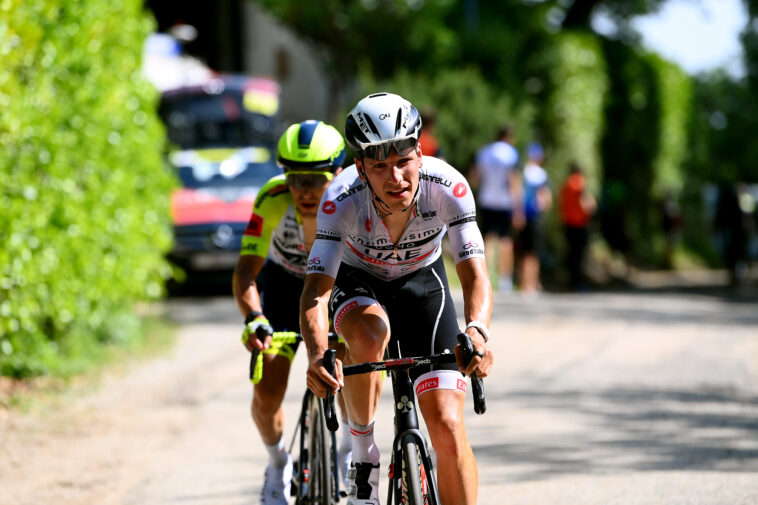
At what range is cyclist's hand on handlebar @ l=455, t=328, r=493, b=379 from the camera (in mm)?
4039

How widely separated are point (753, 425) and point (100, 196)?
19.7 ft

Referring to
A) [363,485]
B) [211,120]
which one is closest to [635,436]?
[363,485]

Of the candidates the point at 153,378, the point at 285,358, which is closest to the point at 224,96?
the point at 153,378

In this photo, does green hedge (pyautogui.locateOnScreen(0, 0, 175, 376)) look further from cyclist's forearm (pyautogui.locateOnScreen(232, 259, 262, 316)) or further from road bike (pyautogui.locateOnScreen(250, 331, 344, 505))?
road bike (pyautogui.locateOnScreen(250, 331, 344, 505))

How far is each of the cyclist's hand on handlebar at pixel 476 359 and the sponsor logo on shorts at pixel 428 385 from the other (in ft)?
1.11

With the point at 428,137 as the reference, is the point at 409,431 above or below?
below

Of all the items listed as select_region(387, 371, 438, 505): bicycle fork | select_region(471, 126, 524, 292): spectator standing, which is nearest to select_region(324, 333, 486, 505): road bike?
select_region(387, 371, 438, 505): bicycle fork

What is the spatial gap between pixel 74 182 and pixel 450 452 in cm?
621

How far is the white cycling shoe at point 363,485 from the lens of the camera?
4646mm

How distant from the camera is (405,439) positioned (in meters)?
4.28

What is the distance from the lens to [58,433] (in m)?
7.91

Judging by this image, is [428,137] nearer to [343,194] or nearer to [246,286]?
→ [246,286]

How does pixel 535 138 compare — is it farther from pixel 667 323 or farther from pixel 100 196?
pixel 100 196

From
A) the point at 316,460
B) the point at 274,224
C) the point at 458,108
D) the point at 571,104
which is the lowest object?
the point at 316,460
